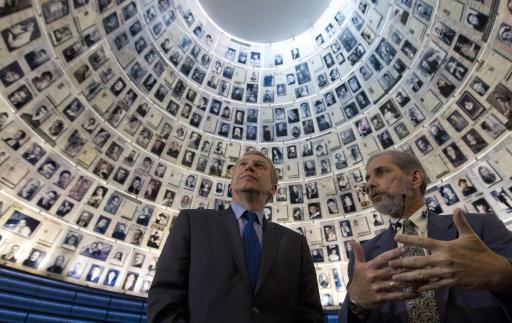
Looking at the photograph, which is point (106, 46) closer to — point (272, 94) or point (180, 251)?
point (272, 94)

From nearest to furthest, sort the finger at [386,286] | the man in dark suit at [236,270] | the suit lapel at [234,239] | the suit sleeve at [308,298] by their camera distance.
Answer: the finger at [386,286], the man in dark suit at [236,270], the suit lapel at [234,239], the suit sleeve at [308,298]

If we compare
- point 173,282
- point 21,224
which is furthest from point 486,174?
point 21,224

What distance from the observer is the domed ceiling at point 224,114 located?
39.8ft

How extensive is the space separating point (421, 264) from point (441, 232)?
4.89 ft

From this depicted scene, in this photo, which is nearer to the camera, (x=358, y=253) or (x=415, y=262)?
(x=415, y=262)

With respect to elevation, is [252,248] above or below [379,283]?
above

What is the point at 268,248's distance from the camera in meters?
3.72

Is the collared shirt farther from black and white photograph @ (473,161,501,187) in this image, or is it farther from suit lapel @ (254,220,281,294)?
black and white photograph @ (473,161,501,187)

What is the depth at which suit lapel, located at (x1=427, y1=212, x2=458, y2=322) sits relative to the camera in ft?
10.1

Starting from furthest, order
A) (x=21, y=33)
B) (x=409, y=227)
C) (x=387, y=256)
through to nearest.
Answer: (x=21, y=33) → (x=409, y=227) → (x=387, y=256)

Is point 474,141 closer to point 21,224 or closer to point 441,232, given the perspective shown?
point 441,232

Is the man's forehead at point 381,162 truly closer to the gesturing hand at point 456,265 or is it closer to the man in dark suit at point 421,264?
the man in dark suit at point 421,264

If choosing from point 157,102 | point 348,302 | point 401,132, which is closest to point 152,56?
point 157,102

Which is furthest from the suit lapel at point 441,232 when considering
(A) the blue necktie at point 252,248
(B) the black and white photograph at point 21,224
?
(B) the black and white photograph at point 21,224
